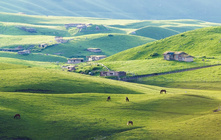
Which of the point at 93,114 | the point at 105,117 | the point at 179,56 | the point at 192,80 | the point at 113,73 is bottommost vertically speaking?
the point at 105,117

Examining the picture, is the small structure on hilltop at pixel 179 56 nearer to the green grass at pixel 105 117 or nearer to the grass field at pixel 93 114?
the grass field at pixel 93 114

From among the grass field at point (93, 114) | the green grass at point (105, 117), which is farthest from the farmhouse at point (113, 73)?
the green grass at point (105, 117)

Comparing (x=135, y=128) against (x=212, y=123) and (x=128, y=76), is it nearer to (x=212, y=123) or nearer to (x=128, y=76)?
(x=212, y=123)

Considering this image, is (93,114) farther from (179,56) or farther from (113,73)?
(179,56)

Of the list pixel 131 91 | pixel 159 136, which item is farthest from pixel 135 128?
pixel 131 91

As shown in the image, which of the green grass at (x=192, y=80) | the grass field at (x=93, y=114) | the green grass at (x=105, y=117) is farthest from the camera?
the green grass at (x=192, y=80)

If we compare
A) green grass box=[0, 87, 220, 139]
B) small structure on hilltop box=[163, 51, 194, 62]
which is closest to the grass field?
green grass box=[0, 87, 220, 139]

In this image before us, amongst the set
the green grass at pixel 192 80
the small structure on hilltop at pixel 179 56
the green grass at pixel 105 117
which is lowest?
the green grass at pixel 105 117

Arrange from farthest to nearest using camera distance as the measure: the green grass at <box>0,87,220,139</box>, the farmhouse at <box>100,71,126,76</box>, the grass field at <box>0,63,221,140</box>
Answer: the farmhouse at <box>100,71,126,76</box> → the grass field at <box>0,63,221,140</box> → the green grass at <box>0,87,220,139</box>

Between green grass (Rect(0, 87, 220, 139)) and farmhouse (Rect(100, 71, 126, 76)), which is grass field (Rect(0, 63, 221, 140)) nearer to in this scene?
green grass (Rect(0, 87, 220, 139))

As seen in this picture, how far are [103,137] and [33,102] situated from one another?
70.4 ft

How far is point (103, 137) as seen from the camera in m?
58.5

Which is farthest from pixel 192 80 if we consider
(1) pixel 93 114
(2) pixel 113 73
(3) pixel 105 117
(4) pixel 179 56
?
(3) pixel 105 117

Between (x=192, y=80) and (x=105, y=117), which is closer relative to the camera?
(x=105, y=117)
